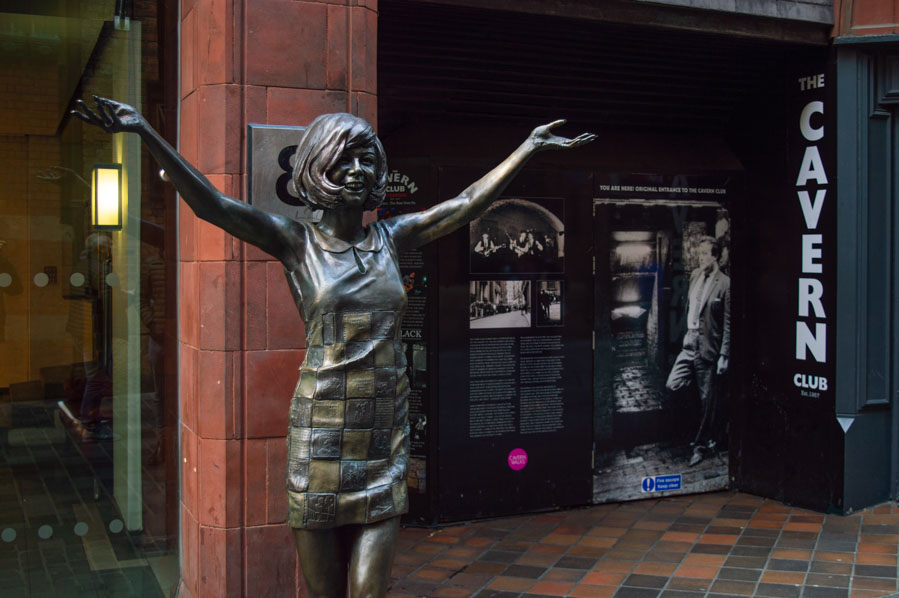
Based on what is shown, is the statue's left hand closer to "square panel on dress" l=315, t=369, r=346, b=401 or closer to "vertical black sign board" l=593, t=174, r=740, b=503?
"square panel on dress" l=315, t=369, r=346, b=401

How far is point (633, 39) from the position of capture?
21.2 ft

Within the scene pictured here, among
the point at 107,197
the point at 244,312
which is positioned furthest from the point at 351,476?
the point at 107,197

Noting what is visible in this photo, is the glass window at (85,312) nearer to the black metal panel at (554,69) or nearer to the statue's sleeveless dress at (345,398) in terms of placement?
the black metal panel at (554,69)

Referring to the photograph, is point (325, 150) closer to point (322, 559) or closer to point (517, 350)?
point (322, 559)

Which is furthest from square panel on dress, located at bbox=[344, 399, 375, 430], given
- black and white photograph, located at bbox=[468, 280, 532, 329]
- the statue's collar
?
black and white photograph, located at bbox=[468, 280, 532, 329]

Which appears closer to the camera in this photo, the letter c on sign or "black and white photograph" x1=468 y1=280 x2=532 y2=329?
"black and white photograph" x1=468 y1=280 x2=532 y2=329

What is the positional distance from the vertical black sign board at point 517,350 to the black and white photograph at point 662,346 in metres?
0.20

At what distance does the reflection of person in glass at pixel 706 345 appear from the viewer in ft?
23.9

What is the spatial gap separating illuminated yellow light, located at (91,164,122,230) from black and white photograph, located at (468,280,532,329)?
97.6 inches

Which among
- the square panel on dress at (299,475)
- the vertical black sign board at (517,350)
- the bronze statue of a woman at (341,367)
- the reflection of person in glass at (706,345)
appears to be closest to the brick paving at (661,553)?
the vertical black sign board at (517,350)

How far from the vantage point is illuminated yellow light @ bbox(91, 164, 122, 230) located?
4.94 metres

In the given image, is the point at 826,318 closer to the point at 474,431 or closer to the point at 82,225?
the point at 474,431

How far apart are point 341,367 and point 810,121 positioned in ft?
16.5

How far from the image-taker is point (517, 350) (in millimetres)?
6672
